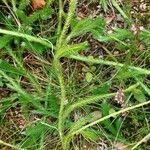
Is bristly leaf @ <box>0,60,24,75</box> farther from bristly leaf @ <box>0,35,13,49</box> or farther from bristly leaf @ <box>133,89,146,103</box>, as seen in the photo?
bristly leaf @ <box>133,89,146,103</box>

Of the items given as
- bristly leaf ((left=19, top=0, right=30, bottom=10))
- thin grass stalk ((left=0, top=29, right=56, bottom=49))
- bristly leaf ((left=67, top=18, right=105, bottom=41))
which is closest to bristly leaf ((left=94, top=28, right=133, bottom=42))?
bristly leaf ((left=67, top=18, right=105, bottom=41))

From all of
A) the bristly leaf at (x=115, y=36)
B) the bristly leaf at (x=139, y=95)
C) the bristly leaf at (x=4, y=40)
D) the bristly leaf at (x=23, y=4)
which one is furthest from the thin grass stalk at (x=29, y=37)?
the bristly leaf at (x=139, y=95)

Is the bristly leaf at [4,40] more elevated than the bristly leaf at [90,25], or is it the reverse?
the bristly leaf at [4,40]

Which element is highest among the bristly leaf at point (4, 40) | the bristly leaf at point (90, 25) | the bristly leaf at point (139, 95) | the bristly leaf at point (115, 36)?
the bristly leaf at point (4, 40)

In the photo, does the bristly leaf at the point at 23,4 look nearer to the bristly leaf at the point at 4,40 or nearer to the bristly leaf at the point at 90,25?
the bristly leaf at the point at 4,40

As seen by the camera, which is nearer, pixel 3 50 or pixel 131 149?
pixel 131 149

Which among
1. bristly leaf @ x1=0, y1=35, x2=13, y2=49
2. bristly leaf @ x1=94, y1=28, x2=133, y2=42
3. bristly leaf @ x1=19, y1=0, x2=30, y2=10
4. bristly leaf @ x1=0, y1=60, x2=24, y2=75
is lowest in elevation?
bristly leaf @ x1=94, y1=28, x2=133, y2=42

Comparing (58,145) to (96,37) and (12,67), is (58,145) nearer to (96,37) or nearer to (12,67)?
(12,67)

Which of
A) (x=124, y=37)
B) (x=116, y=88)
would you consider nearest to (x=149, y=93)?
(x=116, y=88)

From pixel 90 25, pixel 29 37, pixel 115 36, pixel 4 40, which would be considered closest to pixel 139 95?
pixel 115 36

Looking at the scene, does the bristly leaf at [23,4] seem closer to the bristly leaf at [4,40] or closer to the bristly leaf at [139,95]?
the bristly leaf at [4,40]

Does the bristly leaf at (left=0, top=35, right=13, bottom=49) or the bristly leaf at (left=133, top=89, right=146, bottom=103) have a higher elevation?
the bristly leaf at (left=0, top=35, right=13, bottom=49)
